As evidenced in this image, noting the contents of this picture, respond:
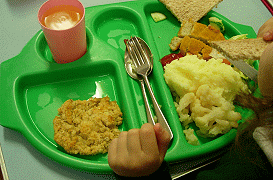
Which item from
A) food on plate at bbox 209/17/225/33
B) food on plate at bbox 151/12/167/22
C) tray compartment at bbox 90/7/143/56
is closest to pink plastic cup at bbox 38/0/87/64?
tray compartment at bbox 90/7/143/56

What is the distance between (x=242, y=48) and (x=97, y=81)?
768mm

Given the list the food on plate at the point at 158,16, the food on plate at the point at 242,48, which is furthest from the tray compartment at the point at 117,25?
the food on plate at the point at 242,48

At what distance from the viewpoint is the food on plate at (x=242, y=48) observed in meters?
1.02

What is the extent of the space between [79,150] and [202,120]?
58 cm

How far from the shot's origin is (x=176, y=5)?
4.99ft

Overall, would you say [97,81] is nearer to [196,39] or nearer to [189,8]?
[196,39]

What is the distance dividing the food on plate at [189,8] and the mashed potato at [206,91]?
0.38m

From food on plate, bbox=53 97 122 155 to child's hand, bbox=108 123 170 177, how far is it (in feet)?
0.62

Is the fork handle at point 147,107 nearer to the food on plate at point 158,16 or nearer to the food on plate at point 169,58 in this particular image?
the food on plate at point 169,58

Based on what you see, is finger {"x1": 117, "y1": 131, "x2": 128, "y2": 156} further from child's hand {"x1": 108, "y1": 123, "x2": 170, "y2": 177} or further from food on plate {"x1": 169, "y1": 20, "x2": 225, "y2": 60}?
food on plate {"x1": 169, "y1": 20, "x2": 225, "y2": 60}

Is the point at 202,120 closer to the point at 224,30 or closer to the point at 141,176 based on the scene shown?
the point at 141,176

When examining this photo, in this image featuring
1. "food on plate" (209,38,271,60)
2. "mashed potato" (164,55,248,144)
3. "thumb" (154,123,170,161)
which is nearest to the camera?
"thumb" (154,123,170,161)

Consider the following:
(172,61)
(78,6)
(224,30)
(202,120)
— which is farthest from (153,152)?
(224,30)

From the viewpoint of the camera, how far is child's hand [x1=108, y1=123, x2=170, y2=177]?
0.85m
